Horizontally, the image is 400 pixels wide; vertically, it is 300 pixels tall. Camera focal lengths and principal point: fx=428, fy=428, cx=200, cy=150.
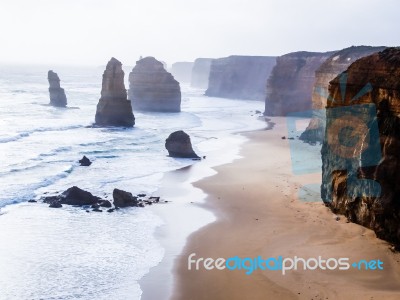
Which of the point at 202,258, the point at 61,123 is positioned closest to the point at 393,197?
the point at 202,258

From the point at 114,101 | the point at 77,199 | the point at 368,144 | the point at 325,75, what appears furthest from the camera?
the point at 114,101

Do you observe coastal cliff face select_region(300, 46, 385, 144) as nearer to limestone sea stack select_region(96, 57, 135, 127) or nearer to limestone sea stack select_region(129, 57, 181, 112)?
limestone sea stack select_region(96, 57, 135, 127)

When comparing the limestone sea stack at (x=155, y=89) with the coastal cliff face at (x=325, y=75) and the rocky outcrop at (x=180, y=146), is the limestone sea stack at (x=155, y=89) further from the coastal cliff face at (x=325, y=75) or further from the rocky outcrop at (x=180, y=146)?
the rocky outcrop at (x=180, y=146)

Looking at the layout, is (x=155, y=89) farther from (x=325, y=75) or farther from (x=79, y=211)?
(x=79, y=211)

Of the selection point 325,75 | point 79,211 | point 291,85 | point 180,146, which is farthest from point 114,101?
point 291,85

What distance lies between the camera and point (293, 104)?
256 feet

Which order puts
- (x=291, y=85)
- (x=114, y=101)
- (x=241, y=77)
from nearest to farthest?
(x=114, y=101)
(x=291, y=85)
(x=241, y=77)

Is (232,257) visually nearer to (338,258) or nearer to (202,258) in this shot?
(202,258)

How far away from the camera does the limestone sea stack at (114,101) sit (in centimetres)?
5459

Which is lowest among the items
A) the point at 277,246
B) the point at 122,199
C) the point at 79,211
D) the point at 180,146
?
the point at 79,211

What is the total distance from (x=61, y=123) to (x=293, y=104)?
40.9 m

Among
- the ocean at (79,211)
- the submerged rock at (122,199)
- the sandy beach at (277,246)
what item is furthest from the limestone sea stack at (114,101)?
the submerged rock at (122,199)

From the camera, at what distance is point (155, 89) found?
83.1 meters

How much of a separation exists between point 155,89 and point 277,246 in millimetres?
69042
